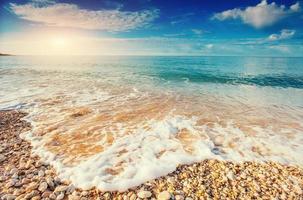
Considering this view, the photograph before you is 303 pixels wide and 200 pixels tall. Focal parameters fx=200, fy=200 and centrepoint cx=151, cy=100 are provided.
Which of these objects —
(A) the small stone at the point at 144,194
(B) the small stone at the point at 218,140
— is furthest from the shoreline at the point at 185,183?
(B) the small stone at the point at 218,140

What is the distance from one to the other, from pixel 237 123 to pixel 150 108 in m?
4.80

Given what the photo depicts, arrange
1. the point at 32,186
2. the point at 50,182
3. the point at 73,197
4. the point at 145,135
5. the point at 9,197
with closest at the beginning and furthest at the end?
the point at 9,197
the point at 73,197
the point at 32,186
the point at 50,182
the point at 145,135

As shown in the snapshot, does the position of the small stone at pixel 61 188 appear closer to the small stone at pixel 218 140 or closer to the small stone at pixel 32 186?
A: the small stone at pixel 32 186

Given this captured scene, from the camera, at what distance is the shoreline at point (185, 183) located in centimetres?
439

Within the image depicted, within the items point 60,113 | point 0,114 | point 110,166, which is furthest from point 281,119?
point 0,114

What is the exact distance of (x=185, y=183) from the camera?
4.79 metres

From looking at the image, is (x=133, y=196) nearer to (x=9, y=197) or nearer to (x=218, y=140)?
(x=9, y=197)

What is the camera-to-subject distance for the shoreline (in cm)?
439

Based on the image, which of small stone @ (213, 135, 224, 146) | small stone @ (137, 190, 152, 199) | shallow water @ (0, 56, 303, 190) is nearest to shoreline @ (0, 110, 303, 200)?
small stone @ (137, 190, 152, 199)

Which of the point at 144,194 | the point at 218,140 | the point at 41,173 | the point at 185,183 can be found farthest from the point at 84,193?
the point at 218,140

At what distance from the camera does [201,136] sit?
7855 millimetres

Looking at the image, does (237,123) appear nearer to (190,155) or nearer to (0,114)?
(190,155)

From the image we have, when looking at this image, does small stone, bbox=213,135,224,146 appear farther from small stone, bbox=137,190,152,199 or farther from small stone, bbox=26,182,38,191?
small stone, bbox=26,182,38,191

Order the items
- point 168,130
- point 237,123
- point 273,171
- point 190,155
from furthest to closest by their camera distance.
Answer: point 237,123, point 168,130, point 190,155, point 273,171
